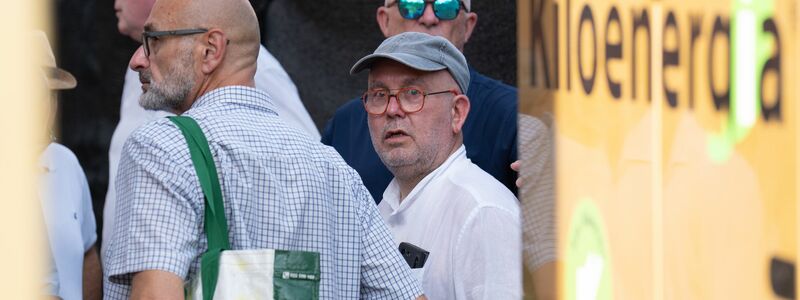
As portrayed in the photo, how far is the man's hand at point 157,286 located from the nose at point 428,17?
84.4 inches

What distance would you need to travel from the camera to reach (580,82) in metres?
1.60

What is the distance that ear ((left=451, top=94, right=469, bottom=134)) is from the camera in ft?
12.3

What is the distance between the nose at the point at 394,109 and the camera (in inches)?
146

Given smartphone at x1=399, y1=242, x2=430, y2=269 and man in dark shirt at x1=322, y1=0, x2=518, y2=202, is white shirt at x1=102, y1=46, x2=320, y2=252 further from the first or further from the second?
smartphone at x1=399, y1=242, x2=430, y2=269

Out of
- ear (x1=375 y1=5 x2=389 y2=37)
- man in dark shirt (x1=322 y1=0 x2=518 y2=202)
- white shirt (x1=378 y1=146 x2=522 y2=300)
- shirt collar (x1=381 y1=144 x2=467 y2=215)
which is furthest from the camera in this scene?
ear (x1=375 y1=5 x2=389 y2=37)

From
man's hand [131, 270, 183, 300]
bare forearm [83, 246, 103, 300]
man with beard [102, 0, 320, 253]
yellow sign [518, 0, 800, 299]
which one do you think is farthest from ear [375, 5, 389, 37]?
yellow sign [518, 0, 800, 299]

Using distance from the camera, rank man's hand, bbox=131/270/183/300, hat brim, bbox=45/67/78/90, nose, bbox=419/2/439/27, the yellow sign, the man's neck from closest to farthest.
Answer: the yellow sign
man's hand, bbox=131/270/183/300
the man's neck
hat brim, bbox=45/67/78/90
nose, bbox=419/2/439/27

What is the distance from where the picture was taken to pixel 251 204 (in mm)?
2744

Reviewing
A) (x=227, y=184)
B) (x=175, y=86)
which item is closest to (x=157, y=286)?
(x=227, y=184)

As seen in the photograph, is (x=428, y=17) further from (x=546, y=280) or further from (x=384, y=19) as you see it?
(x=546, y=280)

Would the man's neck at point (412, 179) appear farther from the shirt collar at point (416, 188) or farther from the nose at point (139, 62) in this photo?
the nose at point (139, 62)

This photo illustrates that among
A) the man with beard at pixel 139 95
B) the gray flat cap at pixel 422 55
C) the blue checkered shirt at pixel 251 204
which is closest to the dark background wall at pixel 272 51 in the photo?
the man with beard at pixel 139 95

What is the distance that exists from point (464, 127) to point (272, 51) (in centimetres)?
207

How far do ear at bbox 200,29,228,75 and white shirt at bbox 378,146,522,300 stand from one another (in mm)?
706
